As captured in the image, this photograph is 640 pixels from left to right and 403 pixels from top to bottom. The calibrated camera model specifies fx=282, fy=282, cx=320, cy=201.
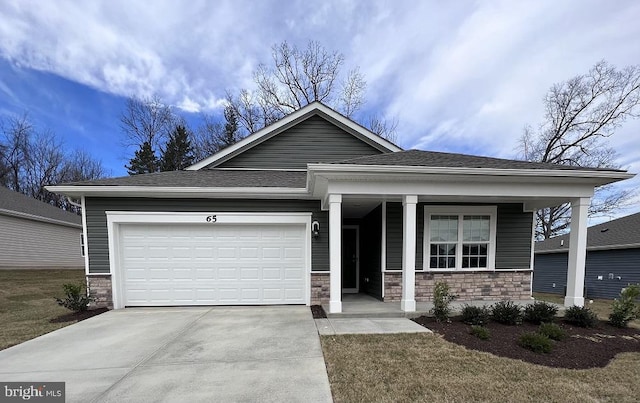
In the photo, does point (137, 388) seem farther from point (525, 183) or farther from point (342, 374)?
point (525, 183)

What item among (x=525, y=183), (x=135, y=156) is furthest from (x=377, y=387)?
(x=135, y=156)

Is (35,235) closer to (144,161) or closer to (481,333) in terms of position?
(144,161)

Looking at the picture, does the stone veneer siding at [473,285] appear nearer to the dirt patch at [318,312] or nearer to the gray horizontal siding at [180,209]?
the dirt patch at [318,312]

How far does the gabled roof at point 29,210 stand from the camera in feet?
43.3

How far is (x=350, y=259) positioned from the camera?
8789mm

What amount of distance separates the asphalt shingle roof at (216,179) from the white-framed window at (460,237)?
138 inches

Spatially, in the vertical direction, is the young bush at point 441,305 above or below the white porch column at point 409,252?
below

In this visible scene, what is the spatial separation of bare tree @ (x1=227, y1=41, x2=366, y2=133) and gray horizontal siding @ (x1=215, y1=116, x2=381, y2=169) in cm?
957

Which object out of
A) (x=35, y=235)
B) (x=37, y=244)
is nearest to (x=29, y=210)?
(x=35, y=235)

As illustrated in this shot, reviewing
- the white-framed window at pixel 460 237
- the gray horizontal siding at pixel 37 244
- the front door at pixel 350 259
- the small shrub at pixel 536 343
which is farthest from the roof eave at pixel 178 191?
the gray horizontal siding at pixel 37 244

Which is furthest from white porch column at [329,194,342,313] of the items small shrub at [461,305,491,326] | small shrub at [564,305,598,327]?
small shrub at [564,305,598,327]

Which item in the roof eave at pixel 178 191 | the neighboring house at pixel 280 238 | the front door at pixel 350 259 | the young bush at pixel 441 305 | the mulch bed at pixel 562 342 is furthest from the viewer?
the front door at pixel 350 259

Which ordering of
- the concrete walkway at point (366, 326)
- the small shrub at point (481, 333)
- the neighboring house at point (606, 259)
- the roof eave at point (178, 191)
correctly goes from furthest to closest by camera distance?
the neighboring house at point (606, 259), the roof eave at point (178, 191), the concrete walkway at point (366, 326), the small shrub at point (481, 333)

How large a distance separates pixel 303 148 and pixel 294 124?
2.74 feet
